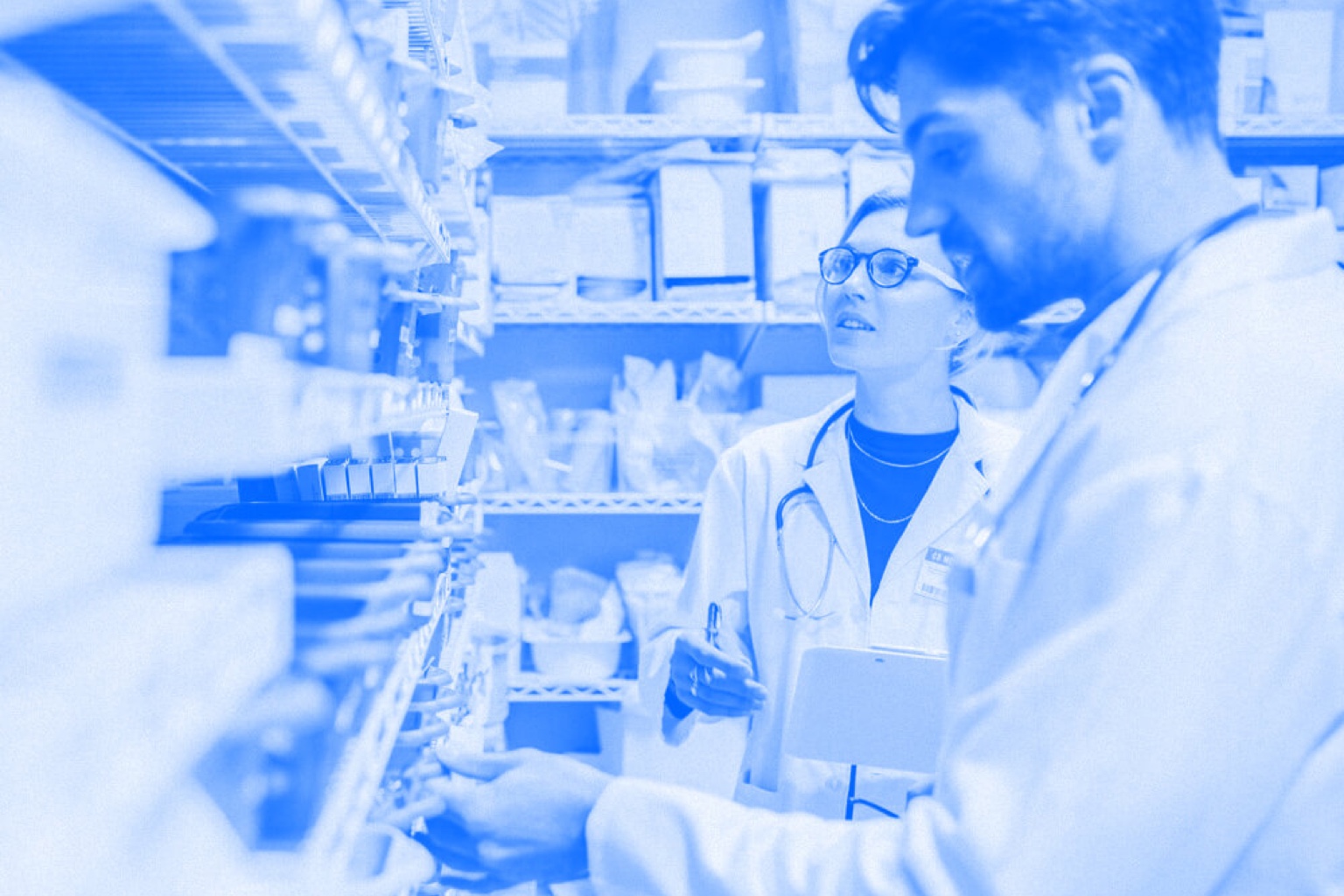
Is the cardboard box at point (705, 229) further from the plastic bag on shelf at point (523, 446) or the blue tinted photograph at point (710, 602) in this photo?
the blue tinted photograph at point (710, 602)

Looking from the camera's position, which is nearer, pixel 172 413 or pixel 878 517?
pixel 172 413

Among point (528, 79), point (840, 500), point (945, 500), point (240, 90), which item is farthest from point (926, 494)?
point (528, 79)

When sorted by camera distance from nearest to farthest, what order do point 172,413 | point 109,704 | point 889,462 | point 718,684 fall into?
point 109,704 < point 172,413 < point 718,684 < point 889,462

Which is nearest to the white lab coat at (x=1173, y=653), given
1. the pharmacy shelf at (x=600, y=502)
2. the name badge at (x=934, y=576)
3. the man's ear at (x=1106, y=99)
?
the man's ear at (x=1106, y=99)

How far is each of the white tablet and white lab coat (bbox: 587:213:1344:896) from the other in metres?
0.68

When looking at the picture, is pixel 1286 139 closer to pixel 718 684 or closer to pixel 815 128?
pixel 815 128

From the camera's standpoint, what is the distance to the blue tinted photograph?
19.9 inches

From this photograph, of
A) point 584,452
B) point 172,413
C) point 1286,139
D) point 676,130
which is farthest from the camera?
point 1286,139

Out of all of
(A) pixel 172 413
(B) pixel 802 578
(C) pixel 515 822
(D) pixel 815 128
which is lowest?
(C) pixel 515 822

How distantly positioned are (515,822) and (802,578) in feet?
2.99

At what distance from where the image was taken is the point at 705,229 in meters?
2.69

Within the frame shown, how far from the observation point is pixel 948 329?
1933 millimetres

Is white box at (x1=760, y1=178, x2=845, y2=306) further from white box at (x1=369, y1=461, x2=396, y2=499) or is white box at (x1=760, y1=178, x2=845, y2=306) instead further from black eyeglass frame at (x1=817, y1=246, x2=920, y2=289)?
white box at (x1=369, y1=461, x2=396, y2=499)

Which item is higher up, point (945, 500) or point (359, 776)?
point (945, 500)
